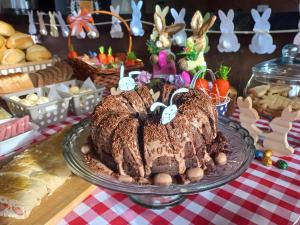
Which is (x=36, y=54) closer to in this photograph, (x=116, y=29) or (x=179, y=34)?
(x=116, y=29)

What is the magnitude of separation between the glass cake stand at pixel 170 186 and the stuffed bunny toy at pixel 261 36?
0.44m

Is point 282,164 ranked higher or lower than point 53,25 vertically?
lower

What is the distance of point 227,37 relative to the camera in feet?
3.44

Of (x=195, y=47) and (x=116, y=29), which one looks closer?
(x=195, y=47)

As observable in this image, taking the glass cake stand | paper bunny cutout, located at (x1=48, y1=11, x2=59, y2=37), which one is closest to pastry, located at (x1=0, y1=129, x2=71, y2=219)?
the glass cake stand

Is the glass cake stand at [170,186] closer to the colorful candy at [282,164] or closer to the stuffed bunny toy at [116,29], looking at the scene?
the colorful candy at [282,164]

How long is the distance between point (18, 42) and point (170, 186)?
5.27 feet

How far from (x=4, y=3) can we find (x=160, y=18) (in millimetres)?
2141

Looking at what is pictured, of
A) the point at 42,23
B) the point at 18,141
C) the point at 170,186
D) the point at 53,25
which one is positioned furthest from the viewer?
the point at 42,23

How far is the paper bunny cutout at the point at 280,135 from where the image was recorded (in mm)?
684

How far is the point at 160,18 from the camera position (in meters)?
1.01

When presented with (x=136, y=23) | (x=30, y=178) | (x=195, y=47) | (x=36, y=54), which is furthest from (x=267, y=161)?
(x=36, y=54)

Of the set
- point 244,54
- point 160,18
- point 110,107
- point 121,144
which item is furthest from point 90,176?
point 244,54

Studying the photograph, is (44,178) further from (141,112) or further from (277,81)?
(277,81)
